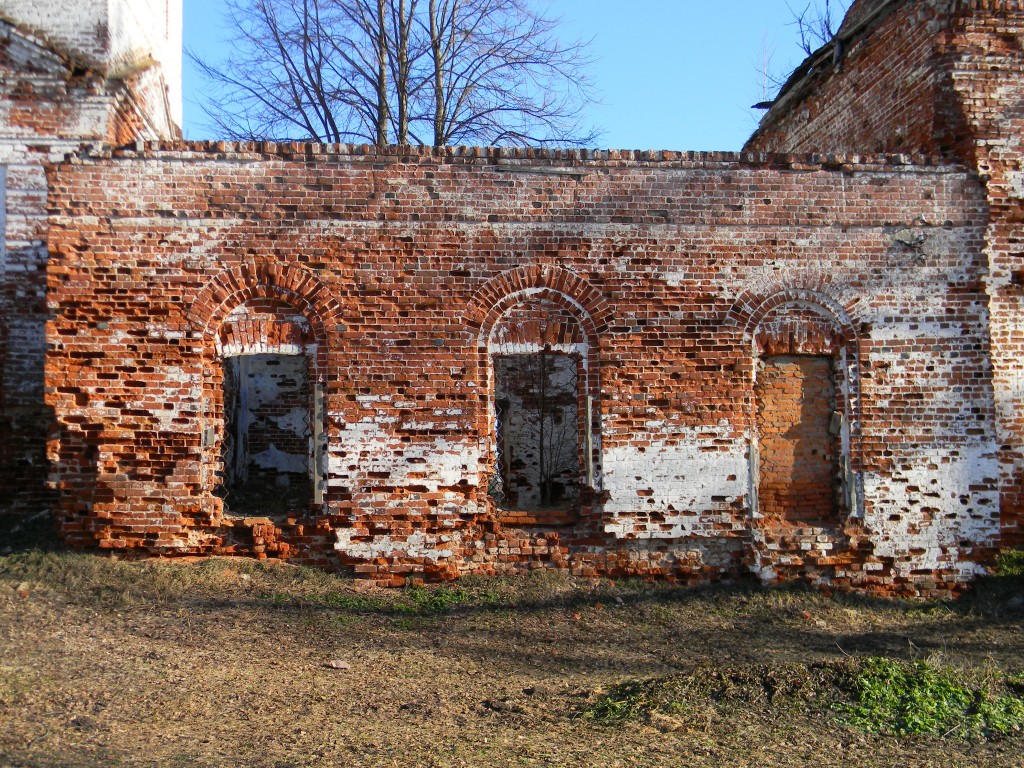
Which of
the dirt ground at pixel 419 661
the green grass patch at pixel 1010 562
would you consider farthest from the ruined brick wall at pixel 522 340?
the dirt ground at pixel 419 661

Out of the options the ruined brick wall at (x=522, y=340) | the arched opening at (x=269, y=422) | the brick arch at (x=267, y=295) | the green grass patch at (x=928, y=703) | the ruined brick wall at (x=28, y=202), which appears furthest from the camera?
the arched opening at (x=269, y=422)

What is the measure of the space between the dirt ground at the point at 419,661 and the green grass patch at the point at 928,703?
0.51 ft

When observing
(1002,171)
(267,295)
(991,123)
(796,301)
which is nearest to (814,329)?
(796,301)

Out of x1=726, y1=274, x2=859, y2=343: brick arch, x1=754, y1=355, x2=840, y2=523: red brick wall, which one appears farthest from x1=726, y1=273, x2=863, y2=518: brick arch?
x1=754, y1=355, x2=840, y2=523: red brick wall

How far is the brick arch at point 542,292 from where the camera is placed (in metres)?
8.76

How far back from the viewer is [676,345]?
29.1 feet

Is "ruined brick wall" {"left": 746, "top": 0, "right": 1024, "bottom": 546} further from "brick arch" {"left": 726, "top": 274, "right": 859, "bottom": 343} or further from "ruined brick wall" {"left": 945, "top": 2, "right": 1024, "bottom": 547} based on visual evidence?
"brick arch" {"left": 726, "top": 274, "right": 859, "bottom": 343}

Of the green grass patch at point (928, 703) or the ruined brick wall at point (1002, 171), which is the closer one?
the green grass patch at point (928, 703)

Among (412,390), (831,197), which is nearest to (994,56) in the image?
(831,197)

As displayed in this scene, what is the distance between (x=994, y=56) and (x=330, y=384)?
772cm

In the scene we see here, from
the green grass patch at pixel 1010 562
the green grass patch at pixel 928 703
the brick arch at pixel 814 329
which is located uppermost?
the brick arch at pixel 814 329

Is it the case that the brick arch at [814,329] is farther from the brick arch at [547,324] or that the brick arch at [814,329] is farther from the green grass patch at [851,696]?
the green grass patch at [851,696]

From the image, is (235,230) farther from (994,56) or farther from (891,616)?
(994,56)

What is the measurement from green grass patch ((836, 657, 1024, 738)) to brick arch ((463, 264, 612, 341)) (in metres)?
4.02
